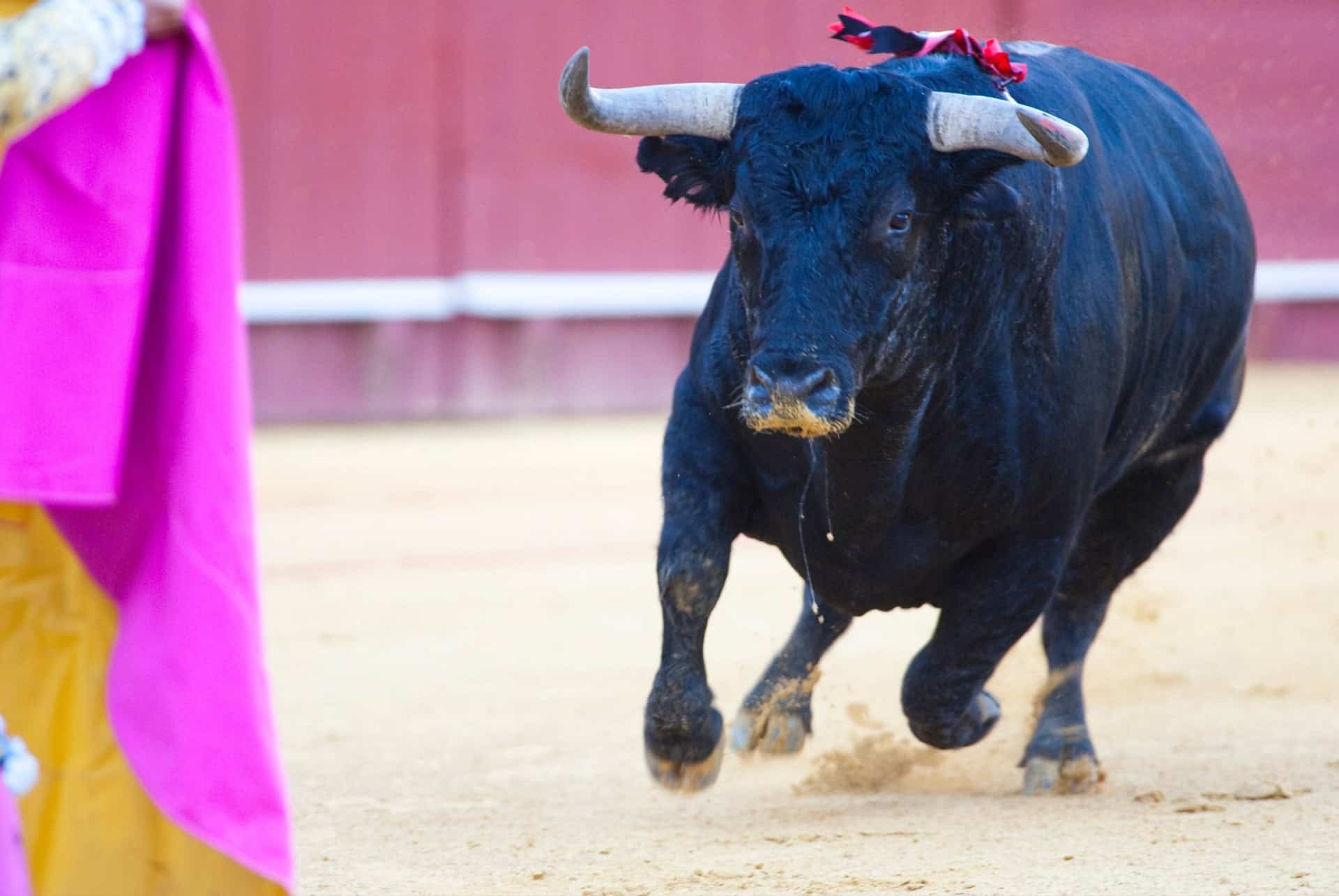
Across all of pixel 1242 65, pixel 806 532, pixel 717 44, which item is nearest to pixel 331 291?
pixel 717 44

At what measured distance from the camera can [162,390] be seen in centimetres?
187

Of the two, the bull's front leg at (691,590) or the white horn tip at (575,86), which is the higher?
the white horn tip at (575,86)

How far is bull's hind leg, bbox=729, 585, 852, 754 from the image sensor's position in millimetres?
3889

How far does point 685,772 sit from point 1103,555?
4.86ft

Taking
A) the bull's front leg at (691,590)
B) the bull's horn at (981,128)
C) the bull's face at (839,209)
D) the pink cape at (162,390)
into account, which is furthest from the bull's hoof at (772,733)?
the pink cape at (162,390)

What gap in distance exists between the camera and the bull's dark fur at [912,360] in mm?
2797

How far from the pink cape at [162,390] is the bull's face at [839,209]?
0.93 meters

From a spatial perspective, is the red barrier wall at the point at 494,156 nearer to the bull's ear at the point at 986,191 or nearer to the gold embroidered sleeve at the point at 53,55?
the bull's ear at the point at 986,191

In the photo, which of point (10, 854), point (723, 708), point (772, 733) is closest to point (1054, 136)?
point (772, 733)

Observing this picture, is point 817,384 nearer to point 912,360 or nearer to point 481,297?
point 912,360

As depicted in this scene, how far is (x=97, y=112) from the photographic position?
1827mm

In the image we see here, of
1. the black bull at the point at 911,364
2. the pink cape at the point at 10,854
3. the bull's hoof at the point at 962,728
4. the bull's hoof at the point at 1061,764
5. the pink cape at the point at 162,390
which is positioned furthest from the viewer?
the bull's hoof at the point at 1061,764

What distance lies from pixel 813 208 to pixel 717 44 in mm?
7761

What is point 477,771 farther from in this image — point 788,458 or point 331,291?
point 331,291
